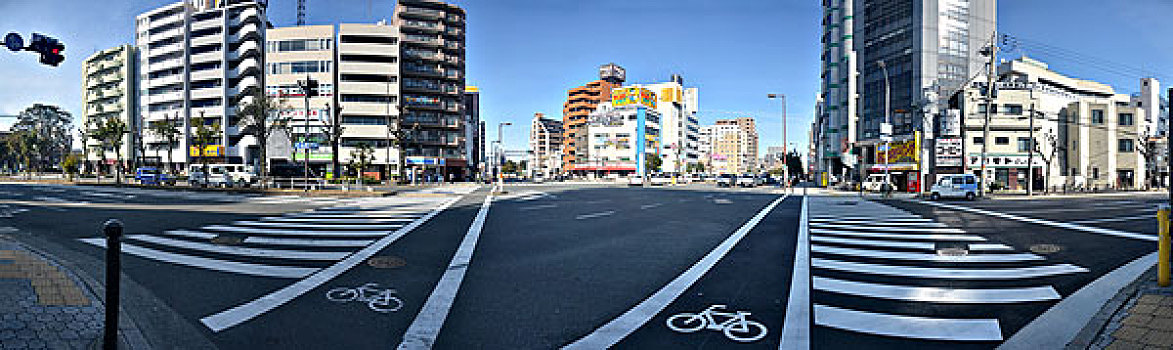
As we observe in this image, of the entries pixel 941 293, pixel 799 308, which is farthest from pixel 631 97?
pixel 799 308

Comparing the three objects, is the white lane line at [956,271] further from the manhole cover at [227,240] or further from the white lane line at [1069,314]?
the manhole cover at [227,240]

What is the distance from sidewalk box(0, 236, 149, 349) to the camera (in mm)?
3846

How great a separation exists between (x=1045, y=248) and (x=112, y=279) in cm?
1304

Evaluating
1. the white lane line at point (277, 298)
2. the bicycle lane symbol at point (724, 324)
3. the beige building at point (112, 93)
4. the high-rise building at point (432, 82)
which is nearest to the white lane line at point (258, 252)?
the white lane line at point (277, 298)

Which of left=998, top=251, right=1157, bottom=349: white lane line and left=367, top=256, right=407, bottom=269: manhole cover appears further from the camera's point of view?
left=367, top=256, right=407, bottom=269: manhole cover

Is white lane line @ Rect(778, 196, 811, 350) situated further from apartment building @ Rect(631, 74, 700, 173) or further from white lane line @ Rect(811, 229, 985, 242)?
apartment building @ Rect(631, 74, 700, 173)

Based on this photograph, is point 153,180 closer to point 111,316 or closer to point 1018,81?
point 111,316

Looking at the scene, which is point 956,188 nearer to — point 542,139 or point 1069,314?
point 1069,314

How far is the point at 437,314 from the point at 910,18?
198ft

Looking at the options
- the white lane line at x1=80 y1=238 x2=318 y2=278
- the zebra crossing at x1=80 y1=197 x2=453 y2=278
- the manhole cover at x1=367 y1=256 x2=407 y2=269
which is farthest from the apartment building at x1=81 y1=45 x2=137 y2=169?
the manhole cover at x1=367 y1=256 x2=407 y2=269

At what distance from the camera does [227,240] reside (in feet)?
32.2

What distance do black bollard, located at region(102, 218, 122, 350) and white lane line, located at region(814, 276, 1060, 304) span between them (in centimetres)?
673

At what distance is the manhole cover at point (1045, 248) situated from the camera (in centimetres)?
882

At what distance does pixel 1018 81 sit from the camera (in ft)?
171
